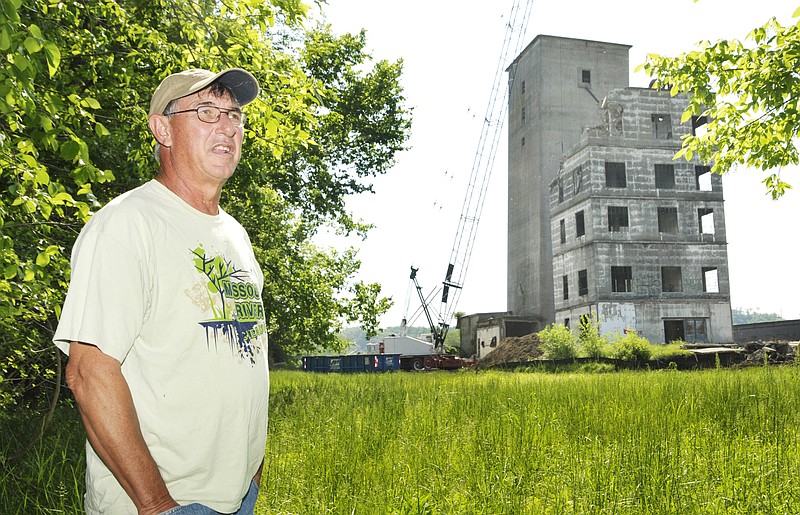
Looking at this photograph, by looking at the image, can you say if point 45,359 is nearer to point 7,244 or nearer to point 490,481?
point 7,244

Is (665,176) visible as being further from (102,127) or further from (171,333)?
(171,333)

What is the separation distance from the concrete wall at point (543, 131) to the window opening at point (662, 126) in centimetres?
752

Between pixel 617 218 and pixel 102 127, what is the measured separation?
34.5m

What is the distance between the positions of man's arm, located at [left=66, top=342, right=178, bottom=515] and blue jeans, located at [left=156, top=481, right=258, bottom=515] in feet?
0.25

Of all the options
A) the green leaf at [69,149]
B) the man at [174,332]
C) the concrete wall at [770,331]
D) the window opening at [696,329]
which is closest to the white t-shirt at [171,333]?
the man at [174,332]

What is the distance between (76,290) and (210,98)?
857 mm

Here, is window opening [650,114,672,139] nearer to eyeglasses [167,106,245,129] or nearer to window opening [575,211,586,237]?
window opening [575,211,586,237]

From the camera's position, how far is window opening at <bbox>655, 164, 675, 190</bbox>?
3688 cm

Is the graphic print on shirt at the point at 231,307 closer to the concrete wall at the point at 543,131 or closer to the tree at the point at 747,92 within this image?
the tree at the point at 747,92

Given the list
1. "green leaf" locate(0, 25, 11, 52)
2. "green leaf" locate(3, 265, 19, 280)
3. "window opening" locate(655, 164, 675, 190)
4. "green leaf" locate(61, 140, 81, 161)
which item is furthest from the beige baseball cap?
"window opening" locate(655, 164, 675, 190)

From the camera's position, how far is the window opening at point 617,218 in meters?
35.7

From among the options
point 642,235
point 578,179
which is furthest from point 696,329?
point 578,179

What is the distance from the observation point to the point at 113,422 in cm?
184

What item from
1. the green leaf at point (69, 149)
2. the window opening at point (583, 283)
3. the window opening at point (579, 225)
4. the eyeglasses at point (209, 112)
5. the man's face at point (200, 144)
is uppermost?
the window opening at point (579, 225)
